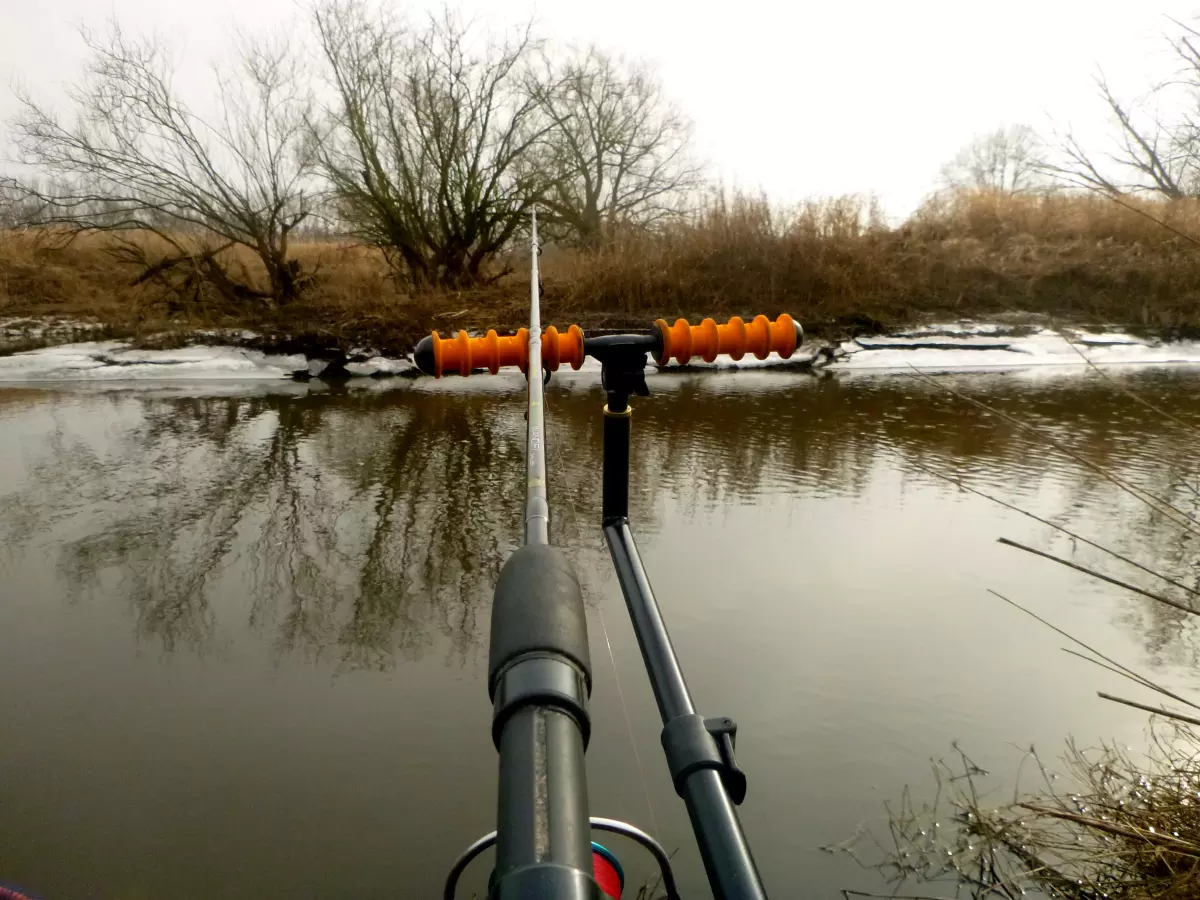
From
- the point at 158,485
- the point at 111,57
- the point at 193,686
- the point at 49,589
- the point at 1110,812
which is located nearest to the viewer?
the point at 1110,812

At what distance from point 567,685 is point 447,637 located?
274 cm

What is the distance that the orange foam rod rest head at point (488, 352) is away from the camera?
1641 mm

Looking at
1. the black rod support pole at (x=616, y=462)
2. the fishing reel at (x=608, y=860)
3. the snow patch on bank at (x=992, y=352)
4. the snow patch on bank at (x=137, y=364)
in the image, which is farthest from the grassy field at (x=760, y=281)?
the fishing reel at (x=608, y=860)

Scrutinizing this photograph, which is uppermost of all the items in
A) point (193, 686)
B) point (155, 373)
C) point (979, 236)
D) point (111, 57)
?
point (111, 57)

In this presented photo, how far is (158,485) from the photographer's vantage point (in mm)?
5168

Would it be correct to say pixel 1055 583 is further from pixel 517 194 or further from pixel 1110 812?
pixel 517 194

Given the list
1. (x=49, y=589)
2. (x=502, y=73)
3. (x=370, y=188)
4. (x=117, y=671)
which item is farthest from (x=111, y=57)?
(x=117, y=671)

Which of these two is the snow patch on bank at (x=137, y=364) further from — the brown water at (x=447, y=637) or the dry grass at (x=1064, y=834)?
the dry grass at (x=1064, y=834)

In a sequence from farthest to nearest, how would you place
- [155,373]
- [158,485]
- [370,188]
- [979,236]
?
[979,236]
[370,188]
[155,373]
[158,485]

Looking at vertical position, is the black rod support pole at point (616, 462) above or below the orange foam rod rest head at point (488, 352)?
below

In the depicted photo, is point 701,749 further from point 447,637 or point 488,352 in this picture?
point 447,637

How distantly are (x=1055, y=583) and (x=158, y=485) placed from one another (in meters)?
5.21

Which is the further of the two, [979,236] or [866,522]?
[979,236]

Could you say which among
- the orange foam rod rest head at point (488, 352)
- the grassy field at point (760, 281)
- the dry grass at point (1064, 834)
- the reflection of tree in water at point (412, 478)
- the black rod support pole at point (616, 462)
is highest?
the grassy field at point (760, 281)
